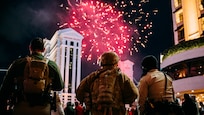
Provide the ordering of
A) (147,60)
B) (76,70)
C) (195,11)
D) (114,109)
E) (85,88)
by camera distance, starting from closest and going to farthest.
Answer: (114,109)
(85,88)
(147,60)
(195,11)
(76,70)

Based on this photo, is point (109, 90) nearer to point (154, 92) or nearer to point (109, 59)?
point (109, 59)

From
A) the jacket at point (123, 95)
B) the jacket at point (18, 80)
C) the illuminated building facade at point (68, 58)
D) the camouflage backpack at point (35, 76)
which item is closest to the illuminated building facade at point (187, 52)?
the jacket at point (123, 95)

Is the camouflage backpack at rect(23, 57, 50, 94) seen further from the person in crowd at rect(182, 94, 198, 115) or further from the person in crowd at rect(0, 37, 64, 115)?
the person in crowd at rect(182, 94, 198, 115)

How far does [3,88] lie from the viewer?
341cm

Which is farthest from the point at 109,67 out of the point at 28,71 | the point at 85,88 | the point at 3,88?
the point at 3,88

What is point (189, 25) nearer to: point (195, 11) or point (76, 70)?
point (195, 11)

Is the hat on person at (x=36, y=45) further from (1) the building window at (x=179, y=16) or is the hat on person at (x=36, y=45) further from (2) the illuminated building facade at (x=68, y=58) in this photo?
(2) the illuminated building facade at (x=68, y=58)

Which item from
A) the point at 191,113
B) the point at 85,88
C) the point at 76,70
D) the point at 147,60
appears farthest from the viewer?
the point at 76,70

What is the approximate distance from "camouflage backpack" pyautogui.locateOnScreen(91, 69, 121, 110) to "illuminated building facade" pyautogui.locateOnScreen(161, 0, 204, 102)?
22437mm

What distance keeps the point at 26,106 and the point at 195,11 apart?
101 ft

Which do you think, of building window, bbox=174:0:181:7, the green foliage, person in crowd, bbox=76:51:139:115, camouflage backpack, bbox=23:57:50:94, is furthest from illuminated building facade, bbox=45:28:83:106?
camouflage backpack, bbox=23:57:50:94

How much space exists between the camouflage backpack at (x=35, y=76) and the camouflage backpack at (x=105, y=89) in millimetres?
760

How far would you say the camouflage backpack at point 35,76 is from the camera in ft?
11.2

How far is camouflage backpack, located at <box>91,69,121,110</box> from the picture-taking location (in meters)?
3.86
